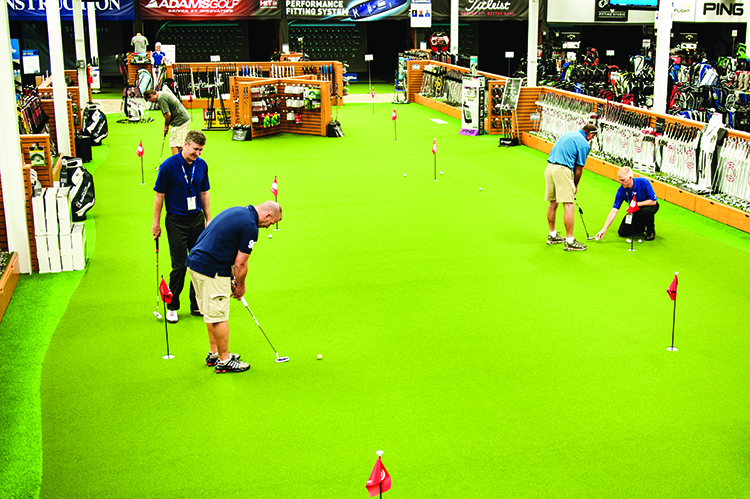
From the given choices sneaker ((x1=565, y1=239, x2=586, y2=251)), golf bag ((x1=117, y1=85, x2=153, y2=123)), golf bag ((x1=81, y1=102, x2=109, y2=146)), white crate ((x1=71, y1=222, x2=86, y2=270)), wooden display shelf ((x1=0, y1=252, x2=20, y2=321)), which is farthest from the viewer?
golf bag ((x1=117, y1=85, x2=153, y2=123))

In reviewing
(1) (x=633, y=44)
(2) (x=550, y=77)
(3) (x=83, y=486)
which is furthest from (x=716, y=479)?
(1) (x=633, y=44)

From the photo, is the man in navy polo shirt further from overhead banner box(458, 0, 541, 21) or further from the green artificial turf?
overhead banner box(458, 0, 541, 21)

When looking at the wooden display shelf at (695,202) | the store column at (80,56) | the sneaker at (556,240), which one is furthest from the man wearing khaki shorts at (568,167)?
the store column at (80,56)

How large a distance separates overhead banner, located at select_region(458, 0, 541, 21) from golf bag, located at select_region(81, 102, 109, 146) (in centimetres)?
1776

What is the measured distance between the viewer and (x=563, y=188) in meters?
9.68

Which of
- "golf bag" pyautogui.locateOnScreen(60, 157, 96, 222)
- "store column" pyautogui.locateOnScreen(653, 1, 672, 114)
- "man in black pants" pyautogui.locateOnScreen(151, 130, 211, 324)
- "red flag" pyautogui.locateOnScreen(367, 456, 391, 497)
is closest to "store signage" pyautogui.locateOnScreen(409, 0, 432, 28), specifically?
"store column" pyautogui.locateOnScreen(653, 1, 672, 114)

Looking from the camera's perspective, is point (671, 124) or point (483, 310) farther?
point (671, 124)

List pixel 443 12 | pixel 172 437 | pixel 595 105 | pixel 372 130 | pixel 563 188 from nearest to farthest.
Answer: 1. pixel 172 437
2. pixel 563 188
3. pixel 595 105
4. pixel 372 130
5. pixel 443 12

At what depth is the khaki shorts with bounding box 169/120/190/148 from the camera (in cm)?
1310

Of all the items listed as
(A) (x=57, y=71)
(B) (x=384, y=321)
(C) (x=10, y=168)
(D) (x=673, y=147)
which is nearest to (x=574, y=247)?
(B) (x=384, y=321)

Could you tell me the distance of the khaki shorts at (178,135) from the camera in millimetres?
13102

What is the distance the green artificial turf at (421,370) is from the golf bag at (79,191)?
1.14 feet

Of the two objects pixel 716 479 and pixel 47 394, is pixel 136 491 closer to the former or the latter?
pixel 47 394

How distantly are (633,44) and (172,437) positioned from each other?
35388mm
